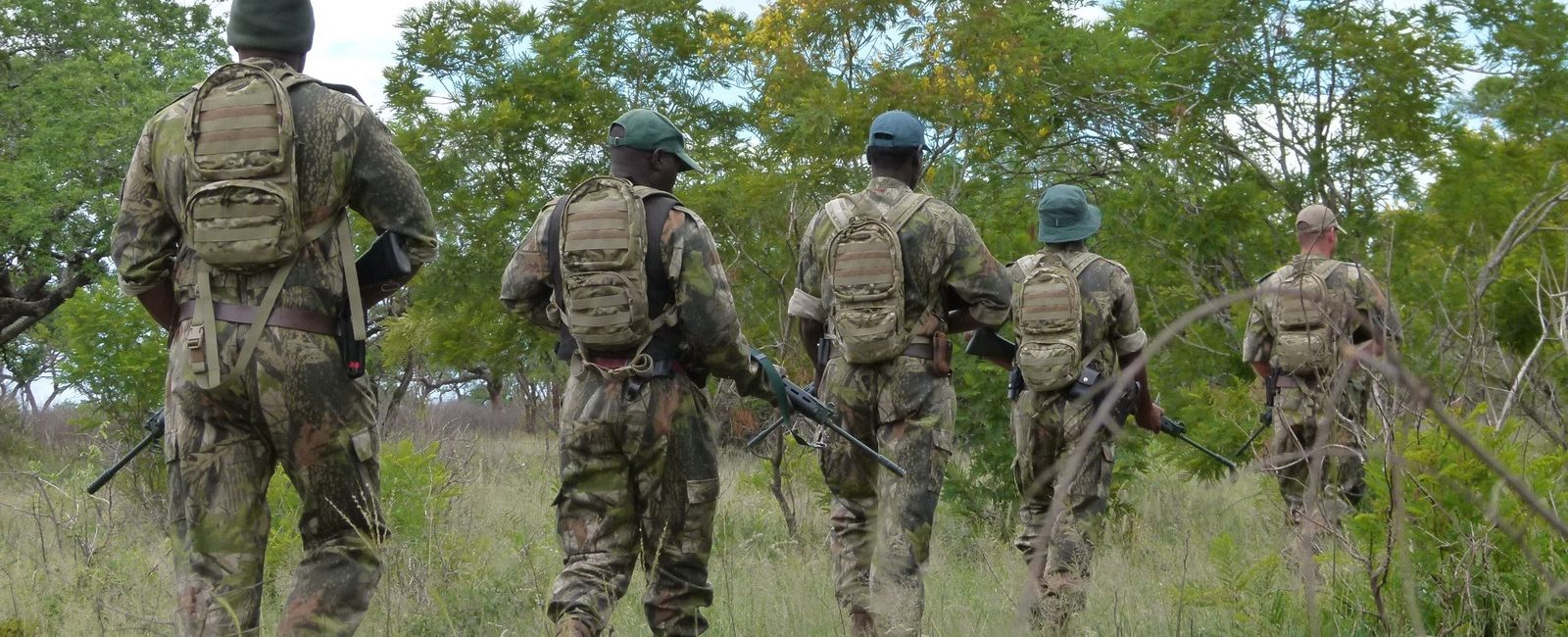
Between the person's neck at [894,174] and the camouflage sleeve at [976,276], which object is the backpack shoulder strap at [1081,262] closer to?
the camouflage sleeve at [976,276]

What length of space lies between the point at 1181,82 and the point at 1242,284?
194cm

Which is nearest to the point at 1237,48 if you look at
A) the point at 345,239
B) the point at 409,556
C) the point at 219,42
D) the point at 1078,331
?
the point at 1078,331

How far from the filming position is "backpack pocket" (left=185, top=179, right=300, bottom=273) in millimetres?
3684

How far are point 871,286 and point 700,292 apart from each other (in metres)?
1.07

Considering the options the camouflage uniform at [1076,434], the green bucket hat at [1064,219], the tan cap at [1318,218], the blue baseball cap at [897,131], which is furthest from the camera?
the tan cap at [1318,218]

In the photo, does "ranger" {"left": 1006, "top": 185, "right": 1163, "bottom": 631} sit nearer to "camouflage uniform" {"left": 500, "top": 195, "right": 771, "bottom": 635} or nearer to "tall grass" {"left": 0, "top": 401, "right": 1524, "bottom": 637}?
"tall grass" {"left": 0, "top": 401, "right": 1524, "bottom": 637}

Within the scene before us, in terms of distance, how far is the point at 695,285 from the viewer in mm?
4508

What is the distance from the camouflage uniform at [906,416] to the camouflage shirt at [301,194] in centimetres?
208

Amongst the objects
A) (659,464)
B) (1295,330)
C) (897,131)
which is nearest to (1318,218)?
(1295,330)

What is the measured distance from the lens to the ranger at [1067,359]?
6168mm

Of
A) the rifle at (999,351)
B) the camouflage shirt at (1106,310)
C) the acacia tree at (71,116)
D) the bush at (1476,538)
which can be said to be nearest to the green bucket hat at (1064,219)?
the camouflage shirt at (1106,310)

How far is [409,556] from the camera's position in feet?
20.4

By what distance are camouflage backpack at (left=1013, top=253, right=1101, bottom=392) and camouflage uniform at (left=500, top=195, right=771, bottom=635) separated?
2.06 meters

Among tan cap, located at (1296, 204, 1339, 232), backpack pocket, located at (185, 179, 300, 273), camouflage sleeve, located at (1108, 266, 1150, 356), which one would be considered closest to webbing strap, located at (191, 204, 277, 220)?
backpack pocket, located at (185, 179, 300, 273)
